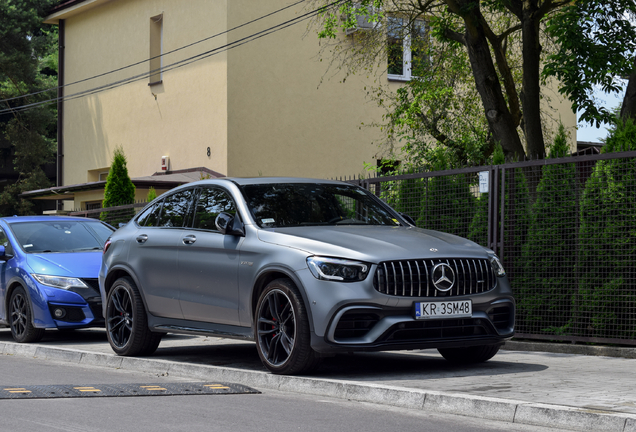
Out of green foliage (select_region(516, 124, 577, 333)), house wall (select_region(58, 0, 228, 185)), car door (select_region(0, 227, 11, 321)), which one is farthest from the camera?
house wall (select_region(58, 0, 228, 185))

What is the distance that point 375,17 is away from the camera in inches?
676

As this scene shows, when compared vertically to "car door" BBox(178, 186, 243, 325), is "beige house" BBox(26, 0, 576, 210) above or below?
above

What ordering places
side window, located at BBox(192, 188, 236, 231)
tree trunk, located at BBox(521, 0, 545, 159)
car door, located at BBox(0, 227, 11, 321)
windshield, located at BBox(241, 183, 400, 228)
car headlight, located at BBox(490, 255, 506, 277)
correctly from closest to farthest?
1. car headlight, located at BBox(490, 255, 506, 277)
2. windshield, located at BBox(241, 183, 400, 228)
3. side window, located at BBox(192, 188, 236, 231)
4. car door, located at BBox(0, 227, 11, 321)
5. tree trunk, located at BBox(521, 0, 545, 159)

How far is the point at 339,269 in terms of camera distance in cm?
714

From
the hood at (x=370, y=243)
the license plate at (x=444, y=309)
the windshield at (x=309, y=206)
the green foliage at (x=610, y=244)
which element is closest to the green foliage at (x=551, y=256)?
the green foliage at (x=610, y=244)

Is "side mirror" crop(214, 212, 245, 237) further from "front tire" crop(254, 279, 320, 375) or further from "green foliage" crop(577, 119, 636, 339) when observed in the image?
"green foliage" crop(577, 119, 636, 339)

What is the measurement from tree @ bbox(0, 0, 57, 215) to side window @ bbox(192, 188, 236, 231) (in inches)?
1268

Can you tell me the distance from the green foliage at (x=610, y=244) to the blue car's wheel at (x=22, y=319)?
6783 millimetres

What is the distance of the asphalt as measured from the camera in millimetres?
5892

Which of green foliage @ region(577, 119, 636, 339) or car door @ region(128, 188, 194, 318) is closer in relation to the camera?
car door @ region(128, 188, 194, 318)

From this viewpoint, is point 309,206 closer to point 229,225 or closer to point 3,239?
point 229,225

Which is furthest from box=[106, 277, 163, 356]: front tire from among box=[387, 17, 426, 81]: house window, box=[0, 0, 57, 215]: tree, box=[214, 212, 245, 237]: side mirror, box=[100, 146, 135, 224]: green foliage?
box=[0, 0, 57, 215]: tree

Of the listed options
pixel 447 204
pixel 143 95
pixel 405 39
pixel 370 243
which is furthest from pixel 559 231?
pixel 143 95

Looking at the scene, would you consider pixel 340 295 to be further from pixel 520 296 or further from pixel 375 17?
pixel 375 17
